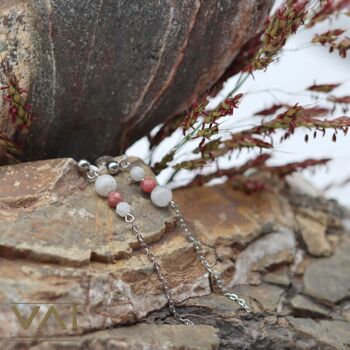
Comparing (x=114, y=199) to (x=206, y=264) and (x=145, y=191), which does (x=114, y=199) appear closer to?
(x=145, y=191)

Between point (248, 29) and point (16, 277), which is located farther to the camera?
point (248, 29)

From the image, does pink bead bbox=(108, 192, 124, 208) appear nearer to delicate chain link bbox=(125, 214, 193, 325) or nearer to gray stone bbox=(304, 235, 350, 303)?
delicate chain link bbox=(125, 214, 193, 325)

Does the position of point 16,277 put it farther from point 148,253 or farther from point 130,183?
point 130,183

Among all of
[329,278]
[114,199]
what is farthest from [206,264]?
[329,278]

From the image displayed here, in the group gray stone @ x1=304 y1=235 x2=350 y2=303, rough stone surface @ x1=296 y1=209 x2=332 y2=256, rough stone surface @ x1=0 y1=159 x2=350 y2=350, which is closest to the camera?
rough stone surface @ x1=0 y1=159 x2=350 y2=350

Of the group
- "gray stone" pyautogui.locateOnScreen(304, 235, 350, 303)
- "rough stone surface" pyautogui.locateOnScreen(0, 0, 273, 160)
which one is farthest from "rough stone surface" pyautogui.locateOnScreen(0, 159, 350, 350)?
"rough stone surface" pyautogui.locateOnScreen(0, 0, 273, 160)

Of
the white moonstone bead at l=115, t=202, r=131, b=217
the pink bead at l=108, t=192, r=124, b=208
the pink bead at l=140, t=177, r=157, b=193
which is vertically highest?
the pink bead at l=140, t=177, r=157, b=193

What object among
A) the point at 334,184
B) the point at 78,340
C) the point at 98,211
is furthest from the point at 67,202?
the point at 334,184
